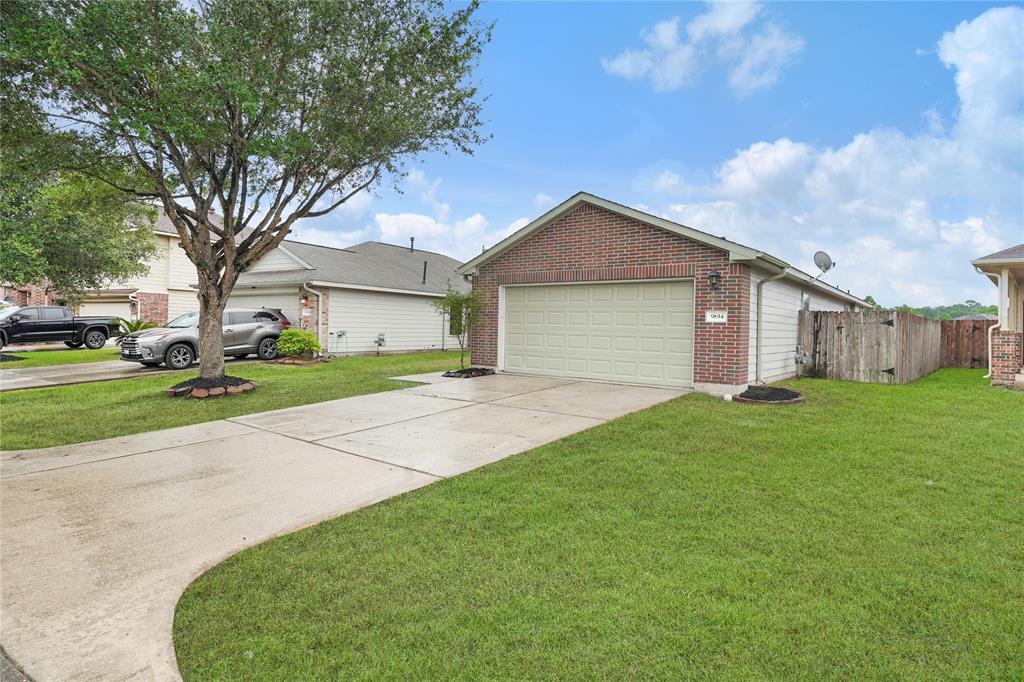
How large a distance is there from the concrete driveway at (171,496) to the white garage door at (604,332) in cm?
Answer: 205

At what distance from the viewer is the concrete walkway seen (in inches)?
433

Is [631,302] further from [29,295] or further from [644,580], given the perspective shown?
[29,295]

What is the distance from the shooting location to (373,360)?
16.2m

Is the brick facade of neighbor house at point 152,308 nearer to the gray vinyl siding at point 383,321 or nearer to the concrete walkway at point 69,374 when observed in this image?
the concrete walkway at point 69,374

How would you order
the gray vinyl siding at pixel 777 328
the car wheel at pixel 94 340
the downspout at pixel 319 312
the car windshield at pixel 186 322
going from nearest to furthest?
1. the gray vinyl siding at pixel 777 328
2. the car windshield at pixel 186 322
3. the downspout at pixel 319 312
4. the car wheel at pixel 94 340

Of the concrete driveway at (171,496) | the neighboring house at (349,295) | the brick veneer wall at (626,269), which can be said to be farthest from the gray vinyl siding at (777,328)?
the neighboring house at (349,295)

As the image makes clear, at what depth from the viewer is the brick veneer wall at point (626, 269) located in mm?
9258

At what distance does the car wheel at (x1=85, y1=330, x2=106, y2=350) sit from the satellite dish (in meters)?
25.1

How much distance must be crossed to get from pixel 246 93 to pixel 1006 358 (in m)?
15.1

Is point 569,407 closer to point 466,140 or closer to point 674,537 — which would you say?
point 674,537

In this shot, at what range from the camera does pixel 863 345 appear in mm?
11320

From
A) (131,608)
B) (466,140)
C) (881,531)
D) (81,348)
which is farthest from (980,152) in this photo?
(81,348)

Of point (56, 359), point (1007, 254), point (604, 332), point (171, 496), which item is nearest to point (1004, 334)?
point (1007, 254)

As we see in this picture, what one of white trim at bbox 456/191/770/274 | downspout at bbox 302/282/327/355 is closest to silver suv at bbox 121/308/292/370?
downspout at bbox 302/282/327/355
